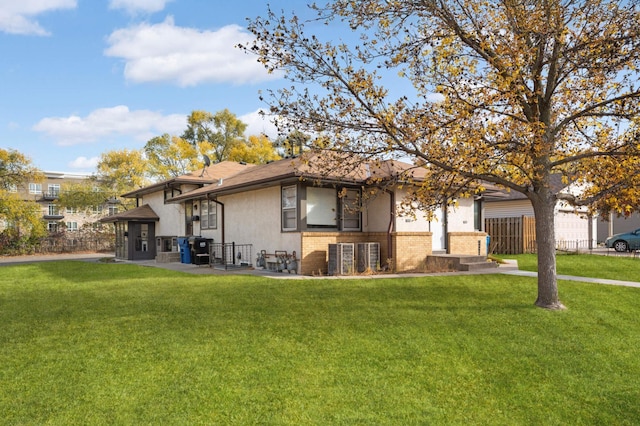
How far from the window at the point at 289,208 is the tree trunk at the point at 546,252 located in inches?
308

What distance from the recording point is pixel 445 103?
802 centimetres

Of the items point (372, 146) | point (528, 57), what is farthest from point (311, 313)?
point (528, 57)

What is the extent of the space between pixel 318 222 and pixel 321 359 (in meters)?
9.63

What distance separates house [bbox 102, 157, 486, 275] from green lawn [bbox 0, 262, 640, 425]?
4.98 meters

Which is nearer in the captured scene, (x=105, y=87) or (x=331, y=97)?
(x=331, y=97)

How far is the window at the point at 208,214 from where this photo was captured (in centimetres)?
1988

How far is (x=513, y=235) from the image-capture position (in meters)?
22.2

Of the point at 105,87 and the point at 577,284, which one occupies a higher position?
the point at 105,87

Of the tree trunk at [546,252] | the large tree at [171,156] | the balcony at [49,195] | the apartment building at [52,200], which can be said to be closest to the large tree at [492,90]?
the tree trunk at [546,252]

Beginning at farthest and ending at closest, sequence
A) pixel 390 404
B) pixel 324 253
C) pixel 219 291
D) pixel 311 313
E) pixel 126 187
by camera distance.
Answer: pixel 126 187 → pixel 324 253 → pixel 219 291 → pixel 311 313 → pixel 390 404

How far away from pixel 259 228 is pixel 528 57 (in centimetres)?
1091

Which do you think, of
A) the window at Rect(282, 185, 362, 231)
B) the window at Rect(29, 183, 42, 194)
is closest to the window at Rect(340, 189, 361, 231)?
the window at Rect(282, 185, 362, 231)

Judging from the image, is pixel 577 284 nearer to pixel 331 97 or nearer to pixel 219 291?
pixel 331 97

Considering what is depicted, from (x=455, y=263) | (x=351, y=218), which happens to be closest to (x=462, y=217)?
(x=455, y=263)
